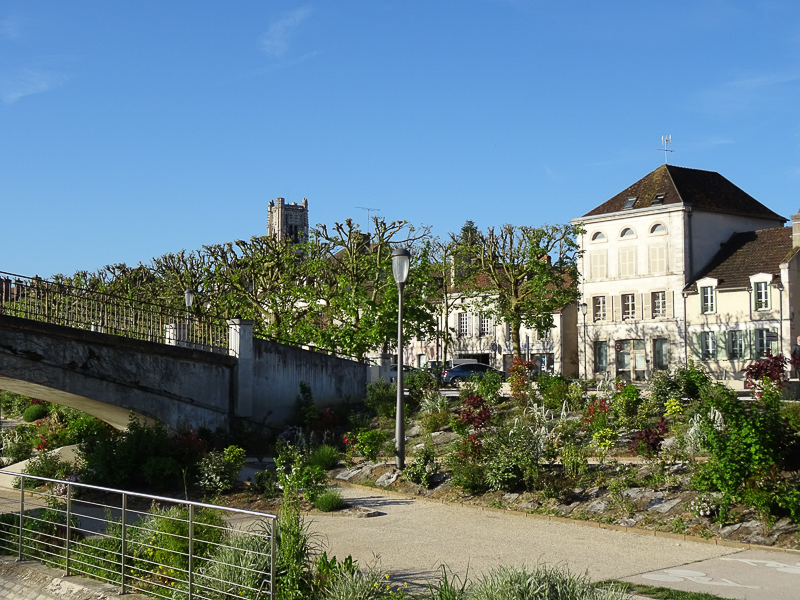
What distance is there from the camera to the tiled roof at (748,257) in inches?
1766

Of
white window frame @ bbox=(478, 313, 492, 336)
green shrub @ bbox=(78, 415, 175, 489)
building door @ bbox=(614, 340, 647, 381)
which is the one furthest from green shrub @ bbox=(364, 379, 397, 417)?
white window frame @ bbox=(478, 313, 492, 336)

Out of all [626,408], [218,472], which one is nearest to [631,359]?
[626,408]

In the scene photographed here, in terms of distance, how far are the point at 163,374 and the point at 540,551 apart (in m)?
13.2

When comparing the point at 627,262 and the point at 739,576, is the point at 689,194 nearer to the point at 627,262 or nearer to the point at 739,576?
the point at 627,262

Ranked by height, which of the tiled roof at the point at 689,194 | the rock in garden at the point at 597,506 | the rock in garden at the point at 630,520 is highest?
the tiled roof at the point at 689,194

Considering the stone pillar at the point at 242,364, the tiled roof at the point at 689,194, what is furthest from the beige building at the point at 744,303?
the stone pillar at the point at 242,364

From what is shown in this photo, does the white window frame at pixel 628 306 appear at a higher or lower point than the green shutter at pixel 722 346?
A: higher

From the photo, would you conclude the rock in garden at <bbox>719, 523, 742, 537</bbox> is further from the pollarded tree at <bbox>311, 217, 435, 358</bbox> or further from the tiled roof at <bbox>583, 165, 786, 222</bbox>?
the tiled roof at <bbox>583, 165, 786, 222</bbox>

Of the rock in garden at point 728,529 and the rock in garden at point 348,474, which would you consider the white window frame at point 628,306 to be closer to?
the rock in garden at point 348,474

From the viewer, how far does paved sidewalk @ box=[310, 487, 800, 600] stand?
9.86 meters

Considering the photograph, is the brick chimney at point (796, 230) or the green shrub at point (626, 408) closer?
the green shrub at point (626, 408)

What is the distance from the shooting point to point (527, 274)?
46.6 metres

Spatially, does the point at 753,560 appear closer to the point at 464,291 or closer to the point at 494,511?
the point at 494,511

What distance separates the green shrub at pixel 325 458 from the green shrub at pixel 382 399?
491 centimetres
